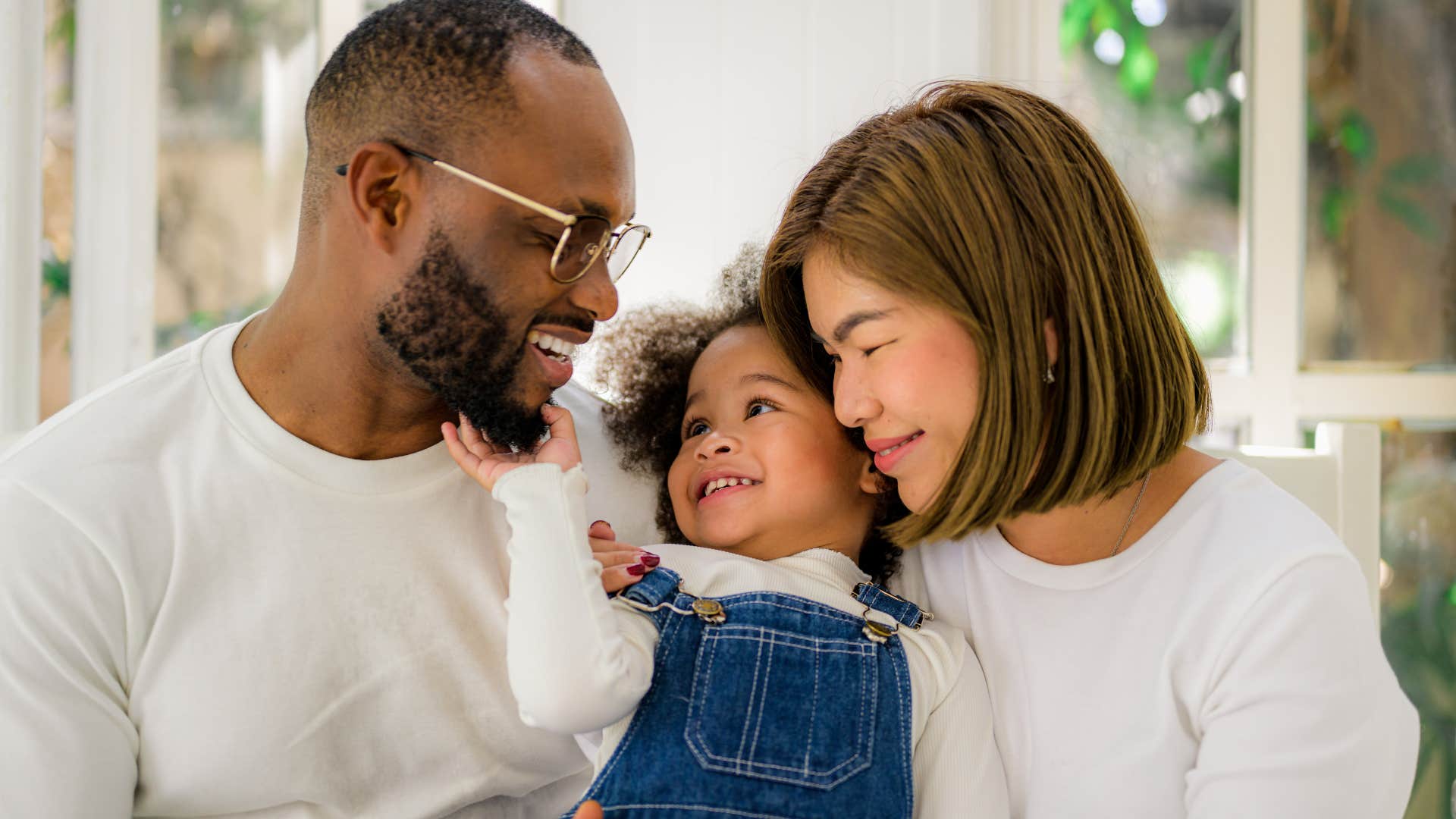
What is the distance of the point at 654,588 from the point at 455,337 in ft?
1.45

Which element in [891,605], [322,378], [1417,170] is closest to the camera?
[322,378]

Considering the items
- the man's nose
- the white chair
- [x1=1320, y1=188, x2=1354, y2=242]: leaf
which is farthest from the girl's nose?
[x1=1320, y1=188, x2=1354, y2=242]: leaf

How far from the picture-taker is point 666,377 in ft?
6.35

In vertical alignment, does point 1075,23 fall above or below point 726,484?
above

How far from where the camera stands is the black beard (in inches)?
56.9

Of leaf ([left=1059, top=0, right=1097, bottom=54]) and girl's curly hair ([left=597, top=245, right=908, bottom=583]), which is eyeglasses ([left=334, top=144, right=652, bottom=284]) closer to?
girl's curly hair ([left=597, top=245, right=908, bottom=583])

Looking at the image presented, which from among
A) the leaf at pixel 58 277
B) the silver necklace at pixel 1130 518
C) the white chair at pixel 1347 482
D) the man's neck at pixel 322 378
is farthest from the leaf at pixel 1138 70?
the leaf at pixel 58 277

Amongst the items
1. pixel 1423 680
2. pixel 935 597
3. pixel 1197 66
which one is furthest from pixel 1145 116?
pixel 935 597

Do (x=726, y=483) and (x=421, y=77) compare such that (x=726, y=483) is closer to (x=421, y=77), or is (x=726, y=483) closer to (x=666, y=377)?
(x=666, y=377)

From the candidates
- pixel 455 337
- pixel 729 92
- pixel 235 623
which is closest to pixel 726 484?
pixel 455 337

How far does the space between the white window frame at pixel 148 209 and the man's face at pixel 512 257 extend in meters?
1.42

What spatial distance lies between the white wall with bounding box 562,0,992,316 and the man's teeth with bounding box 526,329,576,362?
4.63 ft

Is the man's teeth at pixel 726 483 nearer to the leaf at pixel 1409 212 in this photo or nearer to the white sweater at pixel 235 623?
the white sweater at pixel 235 623

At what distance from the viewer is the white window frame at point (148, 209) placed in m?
2.51
